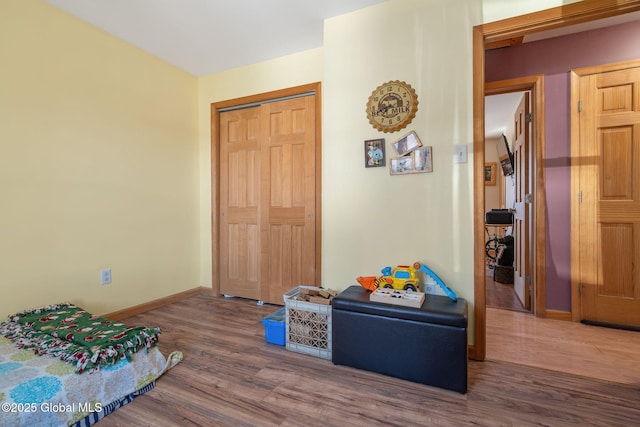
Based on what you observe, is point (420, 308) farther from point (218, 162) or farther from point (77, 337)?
point (218, 162)

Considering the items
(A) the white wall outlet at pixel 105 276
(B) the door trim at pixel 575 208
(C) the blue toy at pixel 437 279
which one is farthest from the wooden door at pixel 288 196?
(B) the door trim at pixel 575 208

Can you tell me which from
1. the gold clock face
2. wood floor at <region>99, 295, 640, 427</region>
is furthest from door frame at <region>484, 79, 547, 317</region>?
the gold clock face

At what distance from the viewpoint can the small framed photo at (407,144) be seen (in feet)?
6.56

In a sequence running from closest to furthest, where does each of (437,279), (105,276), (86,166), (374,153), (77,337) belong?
(77,337)
(437,279)
(374,153)
(86,166)
(105,276)

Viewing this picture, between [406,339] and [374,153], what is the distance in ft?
4.20

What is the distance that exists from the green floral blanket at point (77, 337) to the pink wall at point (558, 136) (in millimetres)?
3255

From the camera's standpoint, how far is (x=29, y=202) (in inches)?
78.5

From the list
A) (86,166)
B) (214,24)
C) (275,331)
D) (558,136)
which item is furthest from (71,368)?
(558,136)

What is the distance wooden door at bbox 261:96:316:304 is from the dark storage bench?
3.31ft

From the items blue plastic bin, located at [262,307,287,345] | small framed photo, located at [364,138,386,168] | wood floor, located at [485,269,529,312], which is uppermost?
small framed photo, located at [364,138,386,168]

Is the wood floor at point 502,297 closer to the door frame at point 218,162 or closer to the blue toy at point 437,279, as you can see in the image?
the blue toy at point 437,279

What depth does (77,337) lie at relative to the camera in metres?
1.60

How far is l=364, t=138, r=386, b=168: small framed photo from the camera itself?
2115mm

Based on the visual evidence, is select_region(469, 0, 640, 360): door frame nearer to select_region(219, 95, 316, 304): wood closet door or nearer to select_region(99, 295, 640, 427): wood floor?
select_region(99, 295, 640, 427): wood floor
